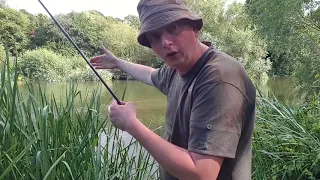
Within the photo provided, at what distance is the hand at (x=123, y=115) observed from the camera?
104cm

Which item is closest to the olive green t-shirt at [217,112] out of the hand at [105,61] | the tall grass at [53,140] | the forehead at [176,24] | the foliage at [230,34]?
the forehead at [176,24]

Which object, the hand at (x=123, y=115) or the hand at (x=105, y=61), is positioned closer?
the hand at (x=123, y=115)

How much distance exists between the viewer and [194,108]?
105 centimetres

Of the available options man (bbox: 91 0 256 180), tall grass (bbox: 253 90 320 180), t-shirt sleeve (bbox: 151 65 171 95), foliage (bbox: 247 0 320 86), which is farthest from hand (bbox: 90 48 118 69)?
foliage (bbox: 247 0 320 86)

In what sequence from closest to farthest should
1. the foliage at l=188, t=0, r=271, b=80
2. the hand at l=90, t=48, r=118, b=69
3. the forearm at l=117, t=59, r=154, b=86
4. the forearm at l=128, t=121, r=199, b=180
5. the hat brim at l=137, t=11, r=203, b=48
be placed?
the forearm at l=128, t=121, r=199, b=180 → the hat brim at l=137, t=11, r=203, b=48 → the forearm at l=117, t=59, r=154, b=86 → the hand at l=90, t=48, r=118, b=69 → the foliage at l=188, t=0, r=271, b=80

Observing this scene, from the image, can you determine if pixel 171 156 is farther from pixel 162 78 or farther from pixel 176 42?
pixel 162 78

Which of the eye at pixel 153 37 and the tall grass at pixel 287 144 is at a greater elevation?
the eye at pixel 153 37

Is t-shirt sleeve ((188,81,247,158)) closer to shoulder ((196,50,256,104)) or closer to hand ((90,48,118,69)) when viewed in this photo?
shoulder ((196,50,256,104))

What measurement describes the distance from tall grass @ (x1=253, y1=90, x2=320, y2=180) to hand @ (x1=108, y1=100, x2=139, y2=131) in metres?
1.40

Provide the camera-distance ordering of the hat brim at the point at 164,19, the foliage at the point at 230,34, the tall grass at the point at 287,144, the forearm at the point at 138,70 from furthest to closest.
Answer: the foliage at the point at 230,34 < the tall grass at the point at 287,144 < the forearm at the point at 138,70 < the hat brim at the point at 164,19

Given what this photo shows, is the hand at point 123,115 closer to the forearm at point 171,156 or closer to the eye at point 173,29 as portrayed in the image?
the forearm at point 171,156

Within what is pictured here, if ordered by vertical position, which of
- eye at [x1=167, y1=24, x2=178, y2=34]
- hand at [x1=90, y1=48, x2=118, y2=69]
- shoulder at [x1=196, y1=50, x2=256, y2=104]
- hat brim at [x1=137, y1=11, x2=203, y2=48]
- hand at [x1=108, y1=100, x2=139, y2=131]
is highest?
hat brim at [x1=137, y1=11, x2=203, y2=48]

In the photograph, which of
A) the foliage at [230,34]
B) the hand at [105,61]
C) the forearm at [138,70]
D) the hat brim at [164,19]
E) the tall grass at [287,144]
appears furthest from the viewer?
the foliage at [230,34]

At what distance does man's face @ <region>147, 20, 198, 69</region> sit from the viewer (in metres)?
1.10
